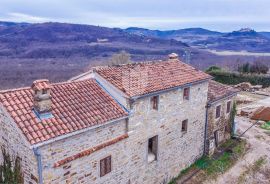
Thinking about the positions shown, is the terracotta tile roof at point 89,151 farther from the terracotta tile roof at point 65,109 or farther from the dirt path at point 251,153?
the dirt path at point 251,153

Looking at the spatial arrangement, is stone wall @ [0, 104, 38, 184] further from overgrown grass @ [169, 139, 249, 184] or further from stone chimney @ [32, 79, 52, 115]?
overgrown grass @ [169, 139, 249, 184]

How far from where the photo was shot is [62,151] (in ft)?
36.4

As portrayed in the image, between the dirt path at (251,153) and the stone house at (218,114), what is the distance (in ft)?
7.13

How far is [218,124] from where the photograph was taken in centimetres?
2267

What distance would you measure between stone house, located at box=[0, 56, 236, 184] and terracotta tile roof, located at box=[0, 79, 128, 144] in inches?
1.4

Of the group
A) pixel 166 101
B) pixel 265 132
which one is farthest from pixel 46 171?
pixel 265 132

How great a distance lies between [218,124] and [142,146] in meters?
9.77

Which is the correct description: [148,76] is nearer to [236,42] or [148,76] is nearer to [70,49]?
[70,49]

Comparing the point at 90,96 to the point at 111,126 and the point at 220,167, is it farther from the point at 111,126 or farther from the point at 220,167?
the point at 220,167

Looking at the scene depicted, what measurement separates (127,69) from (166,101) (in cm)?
300

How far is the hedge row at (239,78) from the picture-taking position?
51.4 metres

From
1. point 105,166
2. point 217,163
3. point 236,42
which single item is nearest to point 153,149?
point 105,166

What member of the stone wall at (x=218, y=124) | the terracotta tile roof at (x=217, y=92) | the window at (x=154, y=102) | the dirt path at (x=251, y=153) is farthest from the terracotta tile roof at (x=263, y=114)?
the window at (x=154, y=102)

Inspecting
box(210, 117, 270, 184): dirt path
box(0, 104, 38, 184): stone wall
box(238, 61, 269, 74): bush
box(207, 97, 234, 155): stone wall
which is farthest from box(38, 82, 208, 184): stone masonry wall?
box(238, 61, 269, 74): bush
